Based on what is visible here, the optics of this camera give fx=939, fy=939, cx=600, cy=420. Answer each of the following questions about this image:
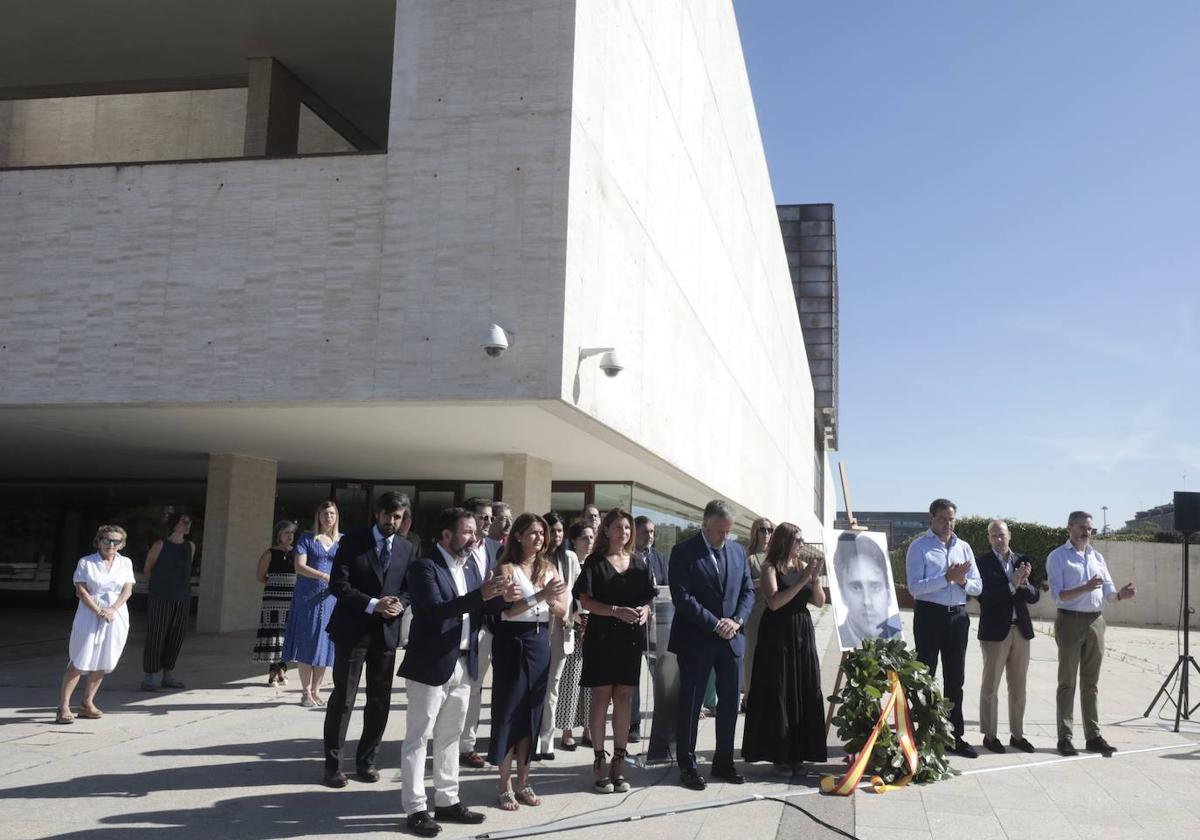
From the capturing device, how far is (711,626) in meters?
6.13

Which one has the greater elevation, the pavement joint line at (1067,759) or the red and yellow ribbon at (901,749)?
the red and yellow ribbon at (901,749)

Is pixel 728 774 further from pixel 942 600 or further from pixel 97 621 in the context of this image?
pixel 97 621

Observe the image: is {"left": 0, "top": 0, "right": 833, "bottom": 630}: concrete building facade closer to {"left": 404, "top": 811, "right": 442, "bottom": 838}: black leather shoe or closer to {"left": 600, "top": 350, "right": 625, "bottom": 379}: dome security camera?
{"left": 600, "top": 350, "right": 625, "bottom": 379}: dome security camera

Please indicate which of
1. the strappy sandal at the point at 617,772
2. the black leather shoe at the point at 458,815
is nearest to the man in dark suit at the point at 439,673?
the black leather shoe at the point at 458,815

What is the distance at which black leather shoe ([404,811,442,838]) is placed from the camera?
475cm

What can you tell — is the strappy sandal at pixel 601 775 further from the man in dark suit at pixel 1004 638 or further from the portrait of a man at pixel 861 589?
the man in dark suit at pixel 1004 638

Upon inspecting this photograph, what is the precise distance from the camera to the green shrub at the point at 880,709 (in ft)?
20.6

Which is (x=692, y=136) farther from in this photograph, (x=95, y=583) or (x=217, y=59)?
(x=95, y=583)

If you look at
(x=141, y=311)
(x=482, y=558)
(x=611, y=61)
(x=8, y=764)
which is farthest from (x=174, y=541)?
(x=611, y=61)

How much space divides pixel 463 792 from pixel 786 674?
227 centimetres

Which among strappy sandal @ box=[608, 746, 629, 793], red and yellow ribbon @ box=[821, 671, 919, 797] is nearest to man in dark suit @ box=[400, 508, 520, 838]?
strappy sandal @ box=[608, 746, 629, 793]

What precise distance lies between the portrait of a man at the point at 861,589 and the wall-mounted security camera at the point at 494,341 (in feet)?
11.0

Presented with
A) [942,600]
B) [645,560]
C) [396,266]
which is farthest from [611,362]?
[942,600]

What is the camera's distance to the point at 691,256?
50.4 ft
